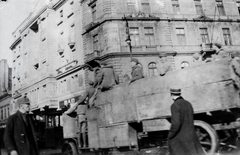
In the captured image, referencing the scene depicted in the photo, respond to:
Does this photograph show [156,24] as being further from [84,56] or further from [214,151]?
[214,151]

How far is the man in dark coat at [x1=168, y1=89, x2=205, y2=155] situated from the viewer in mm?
2941

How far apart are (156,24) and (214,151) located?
51.1 feet

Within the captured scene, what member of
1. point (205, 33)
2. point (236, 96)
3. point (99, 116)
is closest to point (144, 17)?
point (205, 33)

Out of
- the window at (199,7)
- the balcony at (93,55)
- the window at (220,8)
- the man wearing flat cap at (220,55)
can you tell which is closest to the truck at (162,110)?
the man wearing flat cap at (220,55)

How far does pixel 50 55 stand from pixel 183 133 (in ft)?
72.9

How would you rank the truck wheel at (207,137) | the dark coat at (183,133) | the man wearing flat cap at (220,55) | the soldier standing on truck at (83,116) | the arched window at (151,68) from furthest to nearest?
the arched window at (151,68)
the soldier standing on truck at (83,116)
the man wearing flat cap at (220,55)
the truck wheel at (207,137)
the dark coat at (183,133)

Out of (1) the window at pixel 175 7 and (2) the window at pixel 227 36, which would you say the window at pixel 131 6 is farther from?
(2) the window at pixel 227 36

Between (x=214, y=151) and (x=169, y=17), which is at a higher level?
(x=169, y=17)

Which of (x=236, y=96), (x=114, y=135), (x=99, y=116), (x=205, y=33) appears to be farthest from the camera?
(x=205, y=33)

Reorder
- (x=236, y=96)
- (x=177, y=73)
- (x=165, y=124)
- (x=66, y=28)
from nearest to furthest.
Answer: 1. (x=236, y=96)
2. (x=177, y=73)
3. (x=165, y=124)
4. (x=66, y=28)

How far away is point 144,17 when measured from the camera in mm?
17547

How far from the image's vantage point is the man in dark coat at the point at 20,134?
3.05m

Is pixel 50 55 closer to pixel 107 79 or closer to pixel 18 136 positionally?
pixel 107 79

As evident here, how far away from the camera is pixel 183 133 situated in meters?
2.99
